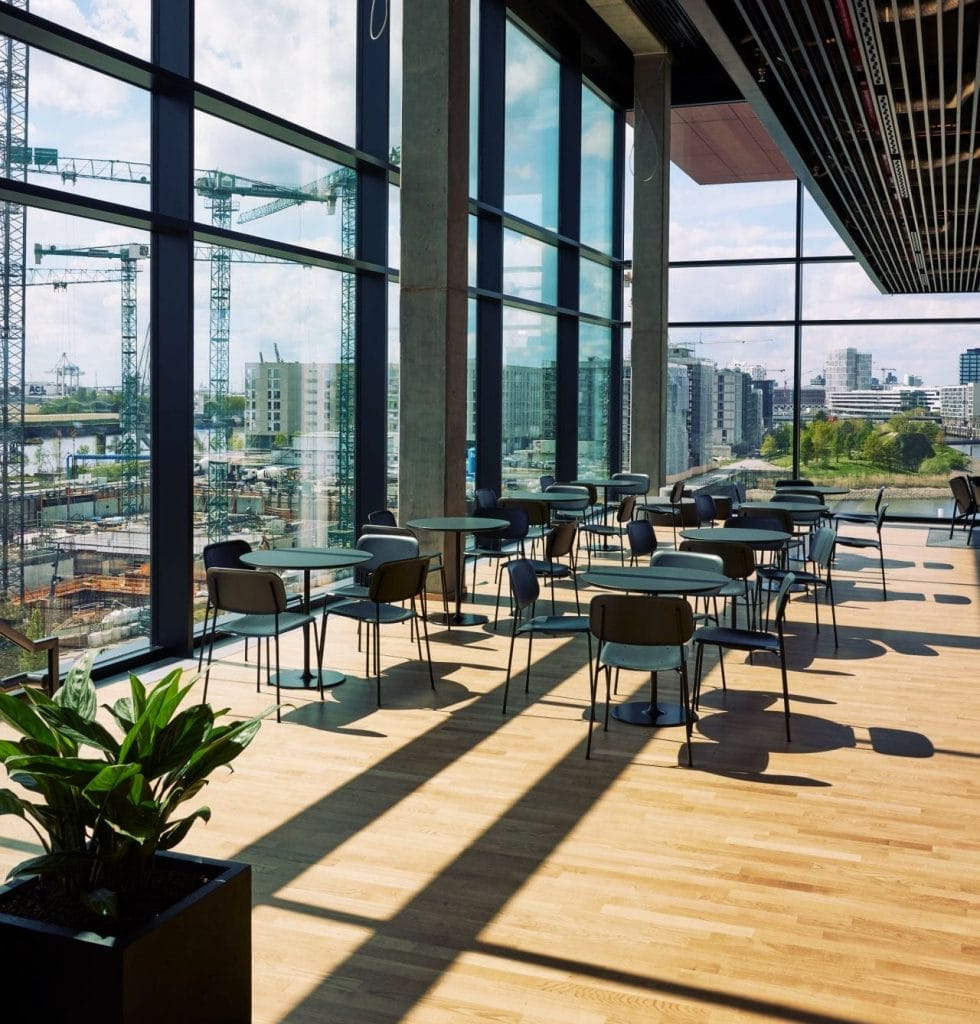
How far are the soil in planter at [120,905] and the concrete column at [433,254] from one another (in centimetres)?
691

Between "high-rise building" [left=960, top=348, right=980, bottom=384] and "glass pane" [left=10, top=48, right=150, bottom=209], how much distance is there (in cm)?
1304

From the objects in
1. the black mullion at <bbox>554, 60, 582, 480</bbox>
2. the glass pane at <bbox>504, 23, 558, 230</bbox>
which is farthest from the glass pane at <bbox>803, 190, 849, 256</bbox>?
the glass pane at <bbox>504, 23, 558, 230</bbox>

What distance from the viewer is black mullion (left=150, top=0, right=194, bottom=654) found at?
721 cm

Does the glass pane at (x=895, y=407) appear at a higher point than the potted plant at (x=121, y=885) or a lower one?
higher

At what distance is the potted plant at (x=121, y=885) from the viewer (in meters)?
2.26

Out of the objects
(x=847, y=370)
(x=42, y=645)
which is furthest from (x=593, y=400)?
(x=42, y=645)

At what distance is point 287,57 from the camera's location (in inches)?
345

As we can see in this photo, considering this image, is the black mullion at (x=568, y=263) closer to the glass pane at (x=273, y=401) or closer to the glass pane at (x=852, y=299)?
the glass pane at (x=852, y=299)

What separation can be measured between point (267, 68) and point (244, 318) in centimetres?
194

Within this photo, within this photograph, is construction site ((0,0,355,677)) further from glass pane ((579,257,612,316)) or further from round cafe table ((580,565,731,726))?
glass pane ((579,257,612,316))

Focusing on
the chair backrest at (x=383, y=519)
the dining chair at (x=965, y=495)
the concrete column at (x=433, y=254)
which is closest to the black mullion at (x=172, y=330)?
the chair backrest at (x=383, y=519)

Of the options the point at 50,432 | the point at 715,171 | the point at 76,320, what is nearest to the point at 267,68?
the point at 76,320

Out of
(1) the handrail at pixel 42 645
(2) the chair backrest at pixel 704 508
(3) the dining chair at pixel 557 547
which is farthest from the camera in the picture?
(2) the chair backrest at pixel 704 508

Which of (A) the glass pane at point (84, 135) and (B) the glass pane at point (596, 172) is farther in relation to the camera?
(B) the glass pane at point (596, 172)
